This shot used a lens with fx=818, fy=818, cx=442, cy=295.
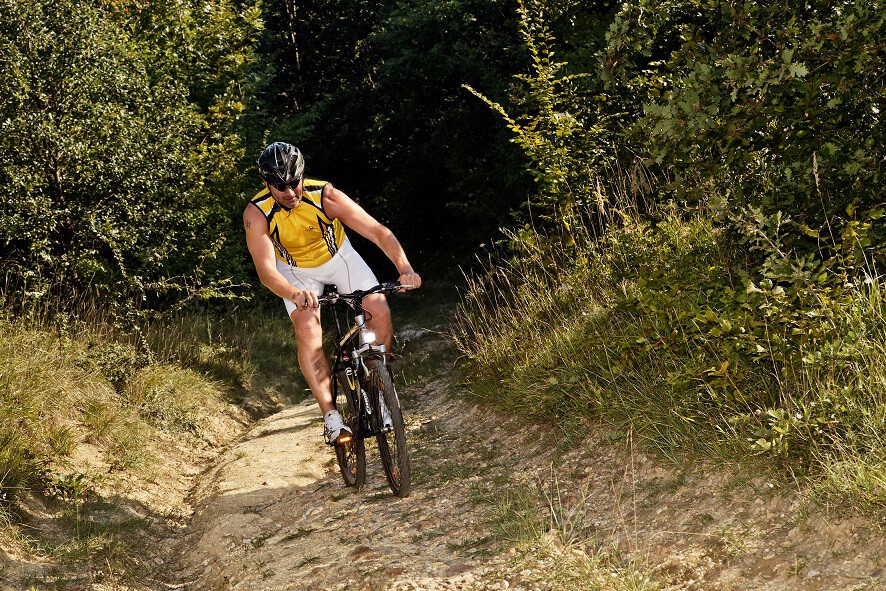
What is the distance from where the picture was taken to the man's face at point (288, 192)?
568 cm

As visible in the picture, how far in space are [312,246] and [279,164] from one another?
72 centimetres

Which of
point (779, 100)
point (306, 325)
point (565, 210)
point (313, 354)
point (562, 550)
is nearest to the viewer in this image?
point (562, 550)

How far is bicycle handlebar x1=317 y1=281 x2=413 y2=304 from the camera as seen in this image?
5.43 m

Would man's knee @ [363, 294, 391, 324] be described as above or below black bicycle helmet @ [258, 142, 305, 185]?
below

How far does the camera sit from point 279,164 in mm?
5539

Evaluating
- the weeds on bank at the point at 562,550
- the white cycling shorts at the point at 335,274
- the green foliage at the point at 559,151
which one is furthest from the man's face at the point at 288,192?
the green foliage at the point at 559,151

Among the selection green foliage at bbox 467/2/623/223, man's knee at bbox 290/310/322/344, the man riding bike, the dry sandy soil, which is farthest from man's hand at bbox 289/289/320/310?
green foliage at bbox 467/2/623/223

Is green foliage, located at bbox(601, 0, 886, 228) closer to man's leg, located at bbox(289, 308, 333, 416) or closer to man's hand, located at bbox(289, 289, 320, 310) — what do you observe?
man's hand, located at bbox(289, 289, 320, 310)

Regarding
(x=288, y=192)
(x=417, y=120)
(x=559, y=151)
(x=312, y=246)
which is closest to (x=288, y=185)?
(x=288, y=192)

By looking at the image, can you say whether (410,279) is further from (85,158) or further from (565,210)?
(85,158)

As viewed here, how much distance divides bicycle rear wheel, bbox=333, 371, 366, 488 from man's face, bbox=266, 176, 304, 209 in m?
1.28

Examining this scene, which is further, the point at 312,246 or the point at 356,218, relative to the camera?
the point at 312,246

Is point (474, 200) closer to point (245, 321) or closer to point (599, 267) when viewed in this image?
point (245, 321)

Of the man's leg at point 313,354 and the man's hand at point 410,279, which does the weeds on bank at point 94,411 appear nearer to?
the man's leg at point 313,354
